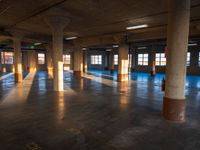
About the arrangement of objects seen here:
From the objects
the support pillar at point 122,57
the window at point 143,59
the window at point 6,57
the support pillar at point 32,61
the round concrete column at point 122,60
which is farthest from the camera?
the window at point 143,59

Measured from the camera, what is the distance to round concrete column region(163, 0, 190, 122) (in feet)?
19.9

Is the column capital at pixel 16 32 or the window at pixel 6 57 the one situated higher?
the column capital at pixel 16 32

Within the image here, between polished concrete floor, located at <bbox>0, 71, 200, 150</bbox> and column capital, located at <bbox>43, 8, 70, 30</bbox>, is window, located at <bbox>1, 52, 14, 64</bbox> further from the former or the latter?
polished concrete floor, located at <bbox>0, 71, 200, 150</bbox>

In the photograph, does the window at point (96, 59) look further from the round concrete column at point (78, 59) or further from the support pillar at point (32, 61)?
the round concrete column at point (78, 59)

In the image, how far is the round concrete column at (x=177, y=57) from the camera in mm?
6074

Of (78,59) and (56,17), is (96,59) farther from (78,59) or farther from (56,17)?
(56,17)

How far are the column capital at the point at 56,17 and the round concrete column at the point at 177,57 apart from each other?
707 centimetres

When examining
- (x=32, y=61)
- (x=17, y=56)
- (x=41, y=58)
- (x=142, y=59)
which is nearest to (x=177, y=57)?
(x=17, y=56)

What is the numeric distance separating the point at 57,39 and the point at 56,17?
5.50 ft

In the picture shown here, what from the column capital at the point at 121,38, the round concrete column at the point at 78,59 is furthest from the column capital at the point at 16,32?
the column capital at the point at 121,38

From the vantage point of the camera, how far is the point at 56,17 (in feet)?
37.5

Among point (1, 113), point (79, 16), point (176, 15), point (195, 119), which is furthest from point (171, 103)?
point (79, 16)

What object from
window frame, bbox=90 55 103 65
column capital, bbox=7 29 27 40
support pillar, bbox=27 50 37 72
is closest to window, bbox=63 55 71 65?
window frame, bbox=90 55 103 65

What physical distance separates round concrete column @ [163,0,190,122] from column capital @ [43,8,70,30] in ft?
23.2
